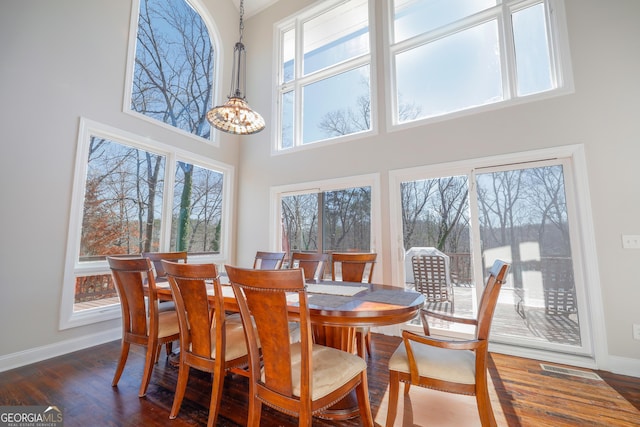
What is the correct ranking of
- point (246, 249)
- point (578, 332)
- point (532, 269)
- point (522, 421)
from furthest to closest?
1. point (246, 249)
2. point (532, 269)
3. point (578, 332)
4. point (522, 421)

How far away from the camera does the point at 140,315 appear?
2.14 meters

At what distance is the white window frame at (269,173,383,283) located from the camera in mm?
3717

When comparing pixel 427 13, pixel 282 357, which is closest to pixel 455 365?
pixel 282 357

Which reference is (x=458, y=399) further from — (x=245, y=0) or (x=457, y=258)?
(x=245, y=0)

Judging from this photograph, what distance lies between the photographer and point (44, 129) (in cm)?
278

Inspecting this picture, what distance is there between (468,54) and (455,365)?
369 cm

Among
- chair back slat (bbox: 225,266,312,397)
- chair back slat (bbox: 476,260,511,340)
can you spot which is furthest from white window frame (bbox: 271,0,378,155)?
chair back slat (bbox: 225,266,312,397)

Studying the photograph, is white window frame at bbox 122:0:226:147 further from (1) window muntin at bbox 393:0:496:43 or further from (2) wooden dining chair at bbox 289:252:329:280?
(1) window muntin at bbox 393:0:496:43

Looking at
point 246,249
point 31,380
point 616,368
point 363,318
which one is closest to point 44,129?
point 31,380

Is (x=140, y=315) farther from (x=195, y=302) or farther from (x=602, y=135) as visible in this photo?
(x=602, y=135)

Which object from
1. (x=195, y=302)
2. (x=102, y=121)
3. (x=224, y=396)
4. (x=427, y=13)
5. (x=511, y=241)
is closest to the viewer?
(x=195, y=302)

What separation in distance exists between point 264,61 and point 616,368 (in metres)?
6.34

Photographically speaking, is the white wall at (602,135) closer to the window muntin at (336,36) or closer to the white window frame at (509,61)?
the white window frame at (509,61)

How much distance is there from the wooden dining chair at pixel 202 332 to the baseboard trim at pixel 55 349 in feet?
6.33
